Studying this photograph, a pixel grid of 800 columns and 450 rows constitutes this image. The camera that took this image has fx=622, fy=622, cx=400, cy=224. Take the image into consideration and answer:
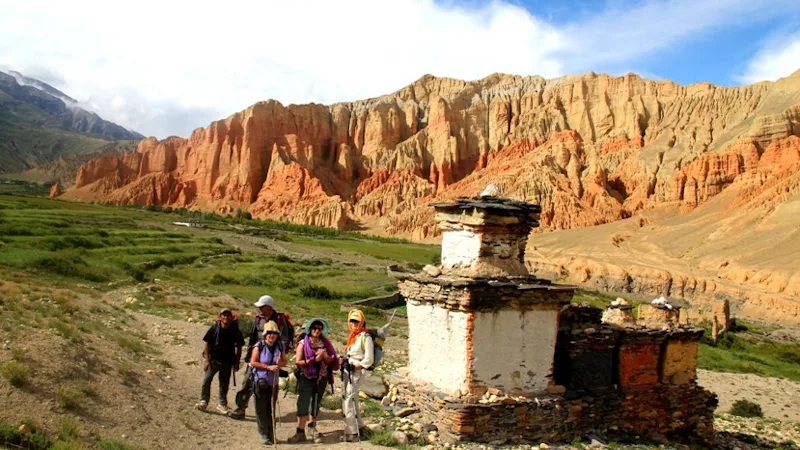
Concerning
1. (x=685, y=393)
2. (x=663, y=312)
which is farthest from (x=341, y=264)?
(x=685, y=393)

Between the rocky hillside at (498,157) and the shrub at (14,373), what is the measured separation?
61593 mm

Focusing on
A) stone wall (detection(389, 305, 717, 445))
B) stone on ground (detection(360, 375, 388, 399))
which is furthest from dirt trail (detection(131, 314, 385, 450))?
stone wall (detection(389, 305, 717, 445))

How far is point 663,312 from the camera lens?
17.5 m

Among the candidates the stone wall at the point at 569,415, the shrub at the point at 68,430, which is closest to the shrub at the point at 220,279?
the stone wall at the point at 569,415

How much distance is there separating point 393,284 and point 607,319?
25.1 meters

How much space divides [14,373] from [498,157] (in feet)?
386

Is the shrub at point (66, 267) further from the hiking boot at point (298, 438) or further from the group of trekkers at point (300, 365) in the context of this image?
the hiking boot at point (298, 438)

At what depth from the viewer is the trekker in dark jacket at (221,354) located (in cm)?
1048

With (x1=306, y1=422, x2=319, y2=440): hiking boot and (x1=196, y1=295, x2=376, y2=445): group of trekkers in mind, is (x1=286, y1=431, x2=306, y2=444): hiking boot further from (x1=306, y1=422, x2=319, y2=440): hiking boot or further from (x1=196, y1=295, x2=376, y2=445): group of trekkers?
(x1=306, y1=422, x2=319, y2=440): hiking boot

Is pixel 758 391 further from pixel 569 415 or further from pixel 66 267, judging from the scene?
pixel 66 267

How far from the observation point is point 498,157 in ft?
402

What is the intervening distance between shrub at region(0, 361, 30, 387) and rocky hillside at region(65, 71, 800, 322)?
6159cm

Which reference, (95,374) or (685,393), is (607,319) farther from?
(95,374)

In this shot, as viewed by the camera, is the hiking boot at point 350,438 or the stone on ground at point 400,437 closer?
the hiking boot at point 350,438
